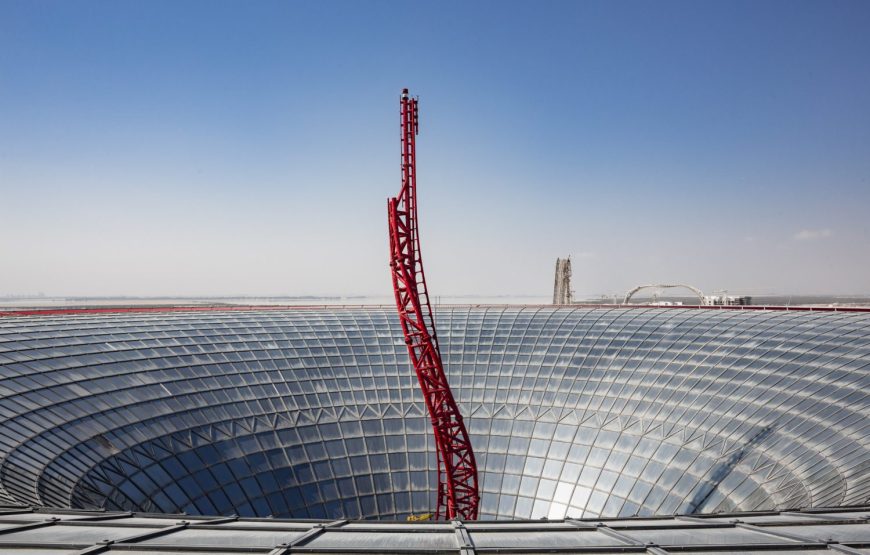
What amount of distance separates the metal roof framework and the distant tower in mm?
102382

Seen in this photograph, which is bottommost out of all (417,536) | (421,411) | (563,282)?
(421,411)

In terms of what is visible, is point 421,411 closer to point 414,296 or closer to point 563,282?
point 414,296

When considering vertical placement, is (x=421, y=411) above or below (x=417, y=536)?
below

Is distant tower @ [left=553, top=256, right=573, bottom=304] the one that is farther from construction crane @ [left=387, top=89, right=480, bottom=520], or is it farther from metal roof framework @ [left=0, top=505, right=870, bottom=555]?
metal roof framework @ [left=0, top=505, right=870, bottom=555]

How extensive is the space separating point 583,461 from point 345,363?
2628 centimetres

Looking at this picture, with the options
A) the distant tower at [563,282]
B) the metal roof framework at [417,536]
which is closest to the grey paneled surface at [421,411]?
the metal roof framework at [417,536]

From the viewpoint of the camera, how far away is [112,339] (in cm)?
4856

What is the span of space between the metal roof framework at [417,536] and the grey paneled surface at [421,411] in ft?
54.6

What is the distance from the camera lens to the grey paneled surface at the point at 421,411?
35625mm

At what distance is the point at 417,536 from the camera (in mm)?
12656

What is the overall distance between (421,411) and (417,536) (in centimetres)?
4336

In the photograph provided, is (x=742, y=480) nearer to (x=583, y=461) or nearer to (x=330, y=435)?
(x=583, y=461)

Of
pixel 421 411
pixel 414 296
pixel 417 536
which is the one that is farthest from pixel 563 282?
pixel 417 536

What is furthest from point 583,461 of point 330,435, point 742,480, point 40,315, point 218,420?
point 40,315
